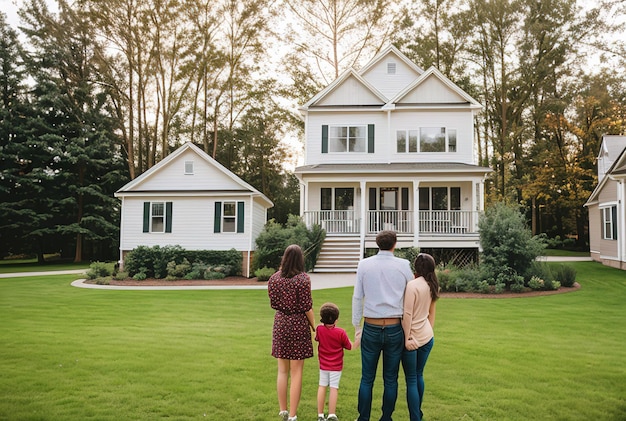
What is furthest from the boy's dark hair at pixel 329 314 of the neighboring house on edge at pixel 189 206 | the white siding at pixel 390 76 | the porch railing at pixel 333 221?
the white siding at pixel 390 76

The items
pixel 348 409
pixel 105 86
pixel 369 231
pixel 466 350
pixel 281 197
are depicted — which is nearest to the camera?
pixel 348 409

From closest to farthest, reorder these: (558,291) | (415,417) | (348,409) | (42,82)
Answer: (415,417) < (348,409) < (558,291) < (42,82)

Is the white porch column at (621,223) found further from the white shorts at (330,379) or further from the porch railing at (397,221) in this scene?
the white shorts at (330,379)

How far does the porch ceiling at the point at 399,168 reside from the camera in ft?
66.5

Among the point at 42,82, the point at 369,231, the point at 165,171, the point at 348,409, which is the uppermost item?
the point at 42,82

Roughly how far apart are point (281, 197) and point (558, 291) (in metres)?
29.1

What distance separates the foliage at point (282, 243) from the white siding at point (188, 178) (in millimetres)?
3433

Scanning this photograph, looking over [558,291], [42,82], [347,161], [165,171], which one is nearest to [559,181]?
[347,161]

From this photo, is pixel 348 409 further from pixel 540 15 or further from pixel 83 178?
pixel 540 15

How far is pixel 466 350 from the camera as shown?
7762mm

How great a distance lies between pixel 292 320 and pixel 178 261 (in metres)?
17.0

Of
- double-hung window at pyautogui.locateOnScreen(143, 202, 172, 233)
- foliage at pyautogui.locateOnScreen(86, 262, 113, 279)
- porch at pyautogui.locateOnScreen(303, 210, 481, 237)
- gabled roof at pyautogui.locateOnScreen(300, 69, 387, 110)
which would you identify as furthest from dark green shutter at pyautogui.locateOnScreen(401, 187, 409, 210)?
foliage at pyautogui.locateOnScreen(86, 262, 113, 279)

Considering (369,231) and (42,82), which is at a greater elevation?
(42,82)

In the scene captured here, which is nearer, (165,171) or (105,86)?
(165,171)
